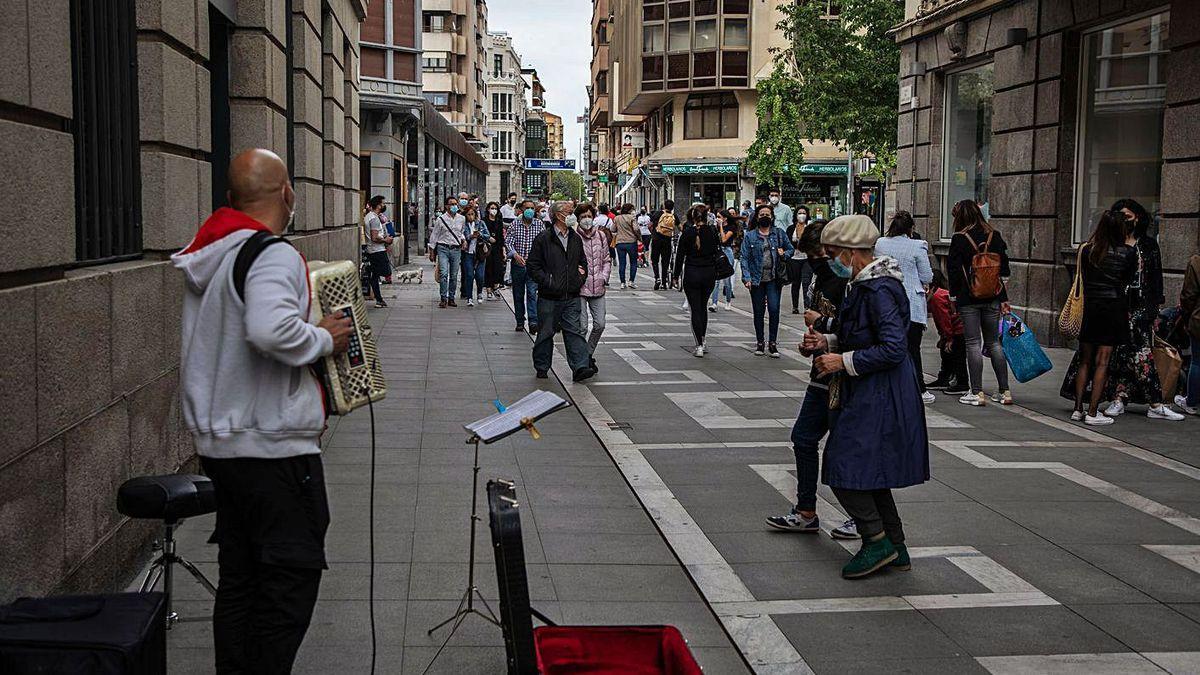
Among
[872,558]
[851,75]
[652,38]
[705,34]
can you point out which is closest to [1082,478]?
[872,558]

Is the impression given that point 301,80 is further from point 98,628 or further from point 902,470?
point 98,628

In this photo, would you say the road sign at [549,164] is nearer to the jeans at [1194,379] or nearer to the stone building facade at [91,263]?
the jeans at [1194,379]

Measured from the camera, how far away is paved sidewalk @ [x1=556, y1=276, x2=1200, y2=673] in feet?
17.1

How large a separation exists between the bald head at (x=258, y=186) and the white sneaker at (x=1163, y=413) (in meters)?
→ 9.02

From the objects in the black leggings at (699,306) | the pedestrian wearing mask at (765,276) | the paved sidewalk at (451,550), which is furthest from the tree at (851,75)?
the paved sidewalk at (451,550)

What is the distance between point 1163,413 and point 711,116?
163 feet

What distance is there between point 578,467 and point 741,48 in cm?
5152

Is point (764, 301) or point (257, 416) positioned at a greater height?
point (257, 416)

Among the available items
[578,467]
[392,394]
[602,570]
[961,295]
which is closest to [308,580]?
[602,570]

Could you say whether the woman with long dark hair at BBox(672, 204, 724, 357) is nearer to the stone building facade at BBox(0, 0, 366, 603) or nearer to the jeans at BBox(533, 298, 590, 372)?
the jeans at BBox(533, 298, 590, 372)

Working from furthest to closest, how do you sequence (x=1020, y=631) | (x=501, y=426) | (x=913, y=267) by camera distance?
(x=913, y=267), (x=1020, y=631), (x=501, y=426)

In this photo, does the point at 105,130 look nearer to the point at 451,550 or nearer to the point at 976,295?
the point at 451,550

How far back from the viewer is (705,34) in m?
→ 58.7

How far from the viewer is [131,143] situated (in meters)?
6.82
